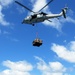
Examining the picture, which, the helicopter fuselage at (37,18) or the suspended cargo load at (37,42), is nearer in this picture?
the suspended cargo load at (37,42)

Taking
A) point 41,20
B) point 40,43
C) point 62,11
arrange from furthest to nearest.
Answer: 1. point 62,11
2. point 41,20
3. point 40,43

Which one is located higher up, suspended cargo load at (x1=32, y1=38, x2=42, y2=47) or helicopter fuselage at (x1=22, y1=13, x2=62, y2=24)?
helicopter fuselage at (x1=22, y1=13, x2=62, y2=24)

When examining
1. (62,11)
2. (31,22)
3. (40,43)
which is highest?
(62,11)

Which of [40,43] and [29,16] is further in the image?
[29,16]

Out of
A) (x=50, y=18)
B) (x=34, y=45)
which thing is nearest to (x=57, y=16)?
(x=50, y=18)

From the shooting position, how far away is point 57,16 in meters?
83.6

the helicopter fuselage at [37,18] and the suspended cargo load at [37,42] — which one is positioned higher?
the helicopter fuselage at [37,18]

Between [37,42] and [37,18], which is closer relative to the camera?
[37,42]

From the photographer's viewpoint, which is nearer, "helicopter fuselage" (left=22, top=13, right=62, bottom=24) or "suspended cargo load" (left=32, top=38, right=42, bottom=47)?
"suspended cargo load" (left=32, top=38, right=42, bottom=47)

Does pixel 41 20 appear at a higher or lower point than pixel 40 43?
higher

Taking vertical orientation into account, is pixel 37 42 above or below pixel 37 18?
below

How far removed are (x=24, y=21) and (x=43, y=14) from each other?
584 centimetres

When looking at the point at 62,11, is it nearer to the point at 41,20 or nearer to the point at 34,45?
the point at 41,20

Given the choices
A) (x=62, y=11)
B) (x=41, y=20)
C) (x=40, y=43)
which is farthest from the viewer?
(x=62, y=11)
